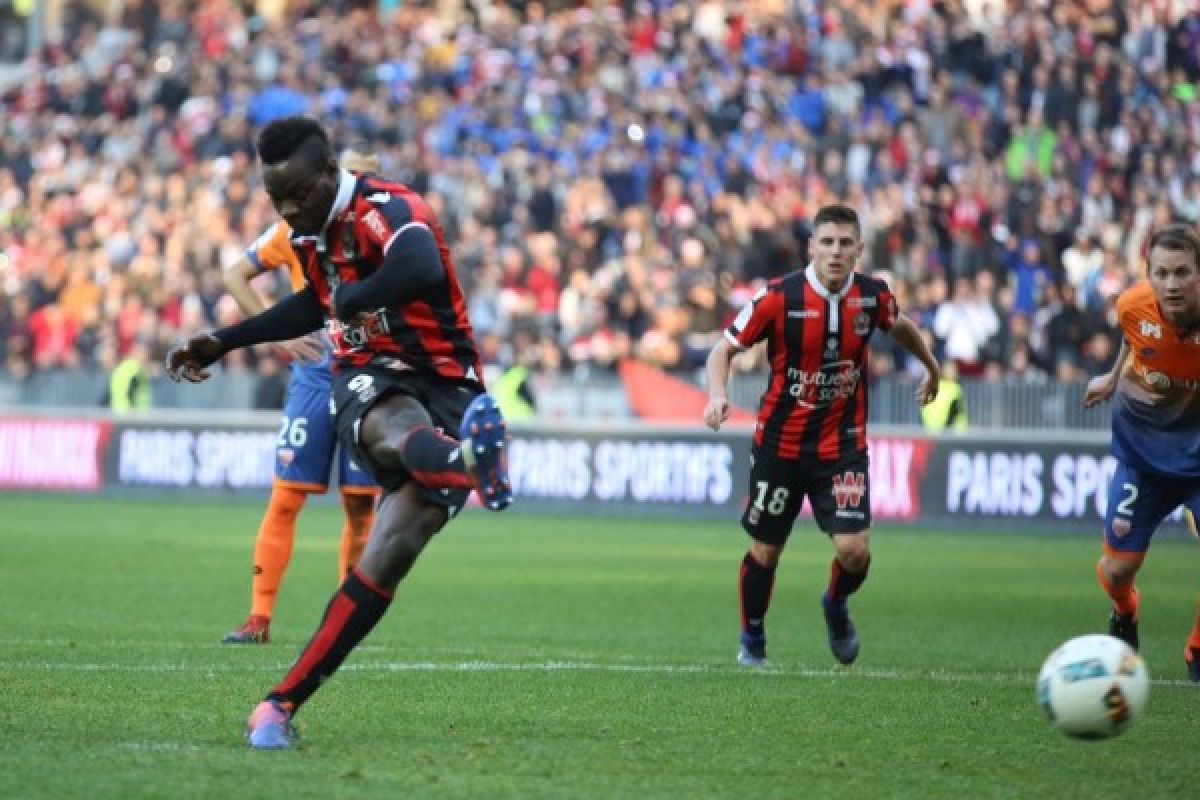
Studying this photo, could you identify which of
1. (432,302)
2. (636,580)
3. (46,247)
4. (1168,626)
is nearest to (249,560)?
(636,580)

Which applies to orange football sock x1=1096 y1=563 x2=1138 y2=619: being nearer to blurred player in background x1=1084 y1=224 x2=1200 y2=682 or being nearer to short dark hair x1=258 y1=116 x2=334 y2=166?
blurred player in background x1=1084 y1=224 x2=1200 y2=682

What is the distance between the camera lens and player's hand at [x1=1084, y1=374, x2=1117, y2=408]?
1077cm

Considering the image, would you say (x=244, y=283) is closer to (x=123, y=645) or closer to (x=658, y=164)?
(x=123, y=645)

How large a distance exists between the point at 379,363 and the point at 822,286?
3643 millimetres

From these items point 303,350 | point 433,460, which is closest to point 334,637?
point 433,460

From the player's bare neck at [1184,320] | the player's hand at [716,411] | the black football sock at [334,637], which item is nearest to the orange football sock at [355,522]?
the player's hand at [716,411]

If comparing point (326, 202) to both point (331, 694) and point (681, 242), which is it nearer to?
point (331, 694)

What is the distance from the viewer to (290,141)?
7.67 m

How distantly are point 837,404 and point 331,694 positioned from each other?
3144 millimetres

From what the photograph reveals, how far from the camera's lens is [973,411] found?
23375 mm

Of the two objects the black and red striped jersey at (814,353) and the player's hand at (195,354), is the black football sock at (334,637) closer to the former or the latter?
the player's hand at (195,354)

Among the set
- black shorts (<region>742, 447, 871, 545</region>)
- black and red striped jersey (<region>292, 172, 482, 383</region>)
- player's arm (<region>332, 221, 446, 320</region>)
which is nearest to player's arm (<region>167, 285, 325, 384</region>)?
black and red striped jersey (<region>292, 172, 482, 383</region>)

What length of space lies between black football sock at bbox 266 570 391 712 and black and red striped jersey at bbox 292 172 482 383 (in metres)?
0.83

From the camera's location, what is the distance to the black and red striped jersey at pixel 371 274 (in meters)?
7.79
